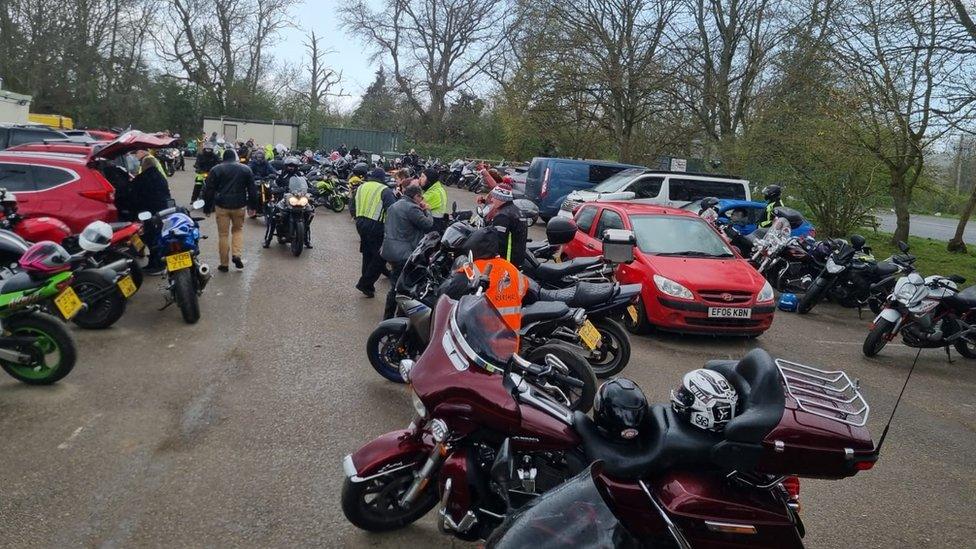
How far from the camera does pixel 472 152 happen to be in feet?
150

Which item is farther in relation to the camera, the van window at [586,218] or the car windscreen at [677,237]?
the van window at [586,218]

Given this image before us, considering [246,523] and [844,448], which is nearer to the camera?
[844,448]

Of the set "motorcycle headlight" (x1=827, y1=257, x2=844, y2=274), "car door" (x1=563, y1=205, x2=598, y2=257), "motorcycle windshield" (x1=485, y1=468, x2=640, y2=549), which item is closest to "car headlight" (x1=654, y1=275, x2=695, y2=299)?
"car door" (x1=563, y1=205, x2=598, y2=257)

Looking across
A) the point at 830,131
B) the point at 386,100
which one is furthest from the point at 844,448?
the point at 386,100

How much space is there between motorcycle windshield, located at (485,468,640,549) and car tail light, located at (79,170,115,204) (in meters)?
7.93

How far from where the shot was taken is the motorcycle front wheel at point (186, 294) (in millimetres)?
7004

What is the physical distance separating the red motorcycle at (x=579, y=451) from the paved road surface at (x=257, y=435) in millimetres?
514

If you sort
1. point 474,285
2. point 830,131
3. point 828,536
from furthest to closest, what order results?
point 830,131 < point 474,285 < point 828,536

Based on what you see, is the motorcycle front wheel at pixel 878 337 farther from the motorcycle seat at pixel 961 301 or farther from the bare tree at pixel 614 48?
the bare tree at pixel 614 48

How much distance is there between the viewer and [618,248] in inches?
297

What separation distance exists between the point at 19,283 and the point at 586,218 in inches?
268

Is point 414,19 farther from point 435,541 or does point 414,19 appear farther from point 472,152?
point 435,541

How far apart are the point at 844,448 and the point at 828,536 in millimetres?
1595

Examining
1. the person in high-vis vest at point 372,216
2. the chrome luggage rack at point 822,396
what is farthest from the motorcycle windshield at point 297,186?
→ the chrome luggage rack at point 822,396
